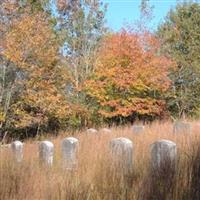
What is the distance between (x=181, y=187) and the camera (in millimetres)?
5191

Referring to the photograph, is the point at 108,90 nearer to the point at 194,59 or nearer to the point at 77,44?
the point at 77,44

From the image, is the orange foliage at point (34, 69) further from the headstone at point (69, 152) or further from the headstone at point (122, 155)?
the headstone at point (122, 155)

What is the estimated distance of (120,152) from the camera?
6297 millimetres

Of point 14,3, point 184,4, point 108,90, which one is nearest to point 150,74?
point 108,90

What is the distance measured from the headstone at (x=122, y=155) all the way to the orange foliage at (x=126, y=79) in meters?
17.4

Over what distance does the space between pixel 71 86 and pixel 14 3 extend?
6.98m

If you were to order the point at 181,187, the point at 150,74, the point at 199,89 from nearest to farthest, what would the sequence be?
the point at 181,187
the point at 150,74
the point at 199,89

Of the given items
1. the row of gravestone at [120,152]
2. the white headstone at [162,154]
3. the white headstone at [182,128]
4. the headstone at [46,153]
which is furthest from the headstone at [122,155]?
the white headstone at [182,128]

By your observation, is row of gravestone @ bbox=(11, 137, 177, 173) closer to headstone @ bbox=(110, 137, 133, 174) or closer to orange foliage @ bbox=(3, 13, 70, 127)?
headstone @ bbox=(110, 137, 133, 174)

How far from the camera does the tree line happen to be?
68.5 ft

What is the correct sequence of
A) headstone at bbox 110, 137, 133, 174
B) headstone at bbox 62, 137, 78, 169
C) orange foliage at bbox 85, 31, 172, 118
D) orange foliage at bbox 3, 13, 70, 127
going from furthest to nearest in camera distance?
orange foliage at bbox 85, 31, 172, 118
orange foliage at bbox 3, 13, 70, 127
headstone at bbox 62, 137, 78, 169
headstone at bbox 110, 137, 133, 174

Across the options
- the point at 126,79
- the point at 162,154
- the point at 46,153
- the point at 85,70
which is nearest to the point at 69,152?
the point at 46,153

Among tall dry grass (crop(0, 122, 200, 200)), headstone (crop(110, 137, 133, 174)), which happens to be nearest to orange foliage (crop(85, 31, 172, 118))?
headstone (crop(110, 137, 133, 174))

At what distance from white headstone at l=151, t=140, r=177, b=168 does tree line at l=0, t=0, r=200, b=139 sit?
48.2 ft
